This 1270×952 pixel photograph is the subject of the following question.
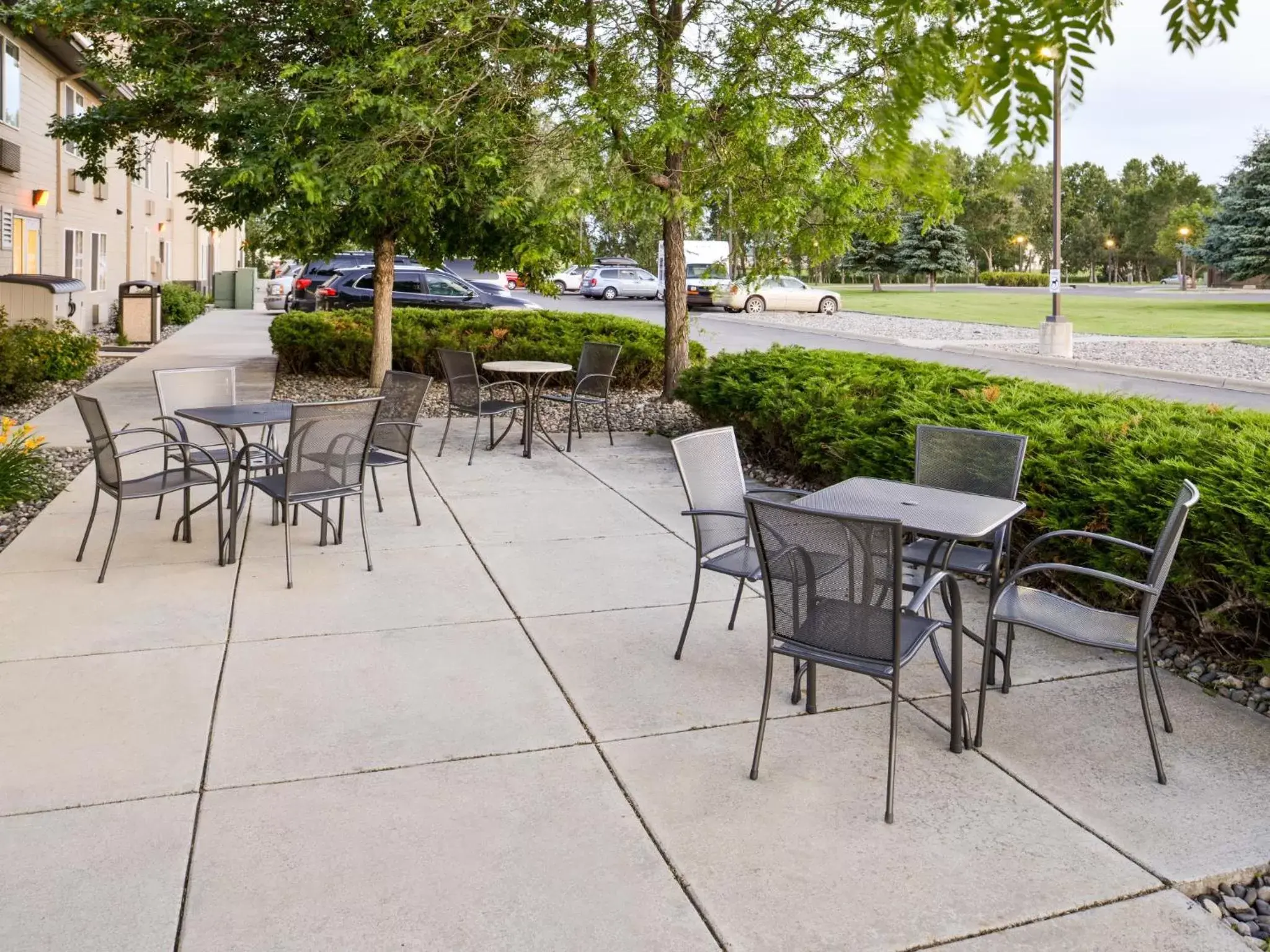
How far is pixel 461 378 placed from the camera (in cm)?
962

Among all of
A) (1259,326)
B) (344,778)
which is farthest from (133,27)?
(1259,326)

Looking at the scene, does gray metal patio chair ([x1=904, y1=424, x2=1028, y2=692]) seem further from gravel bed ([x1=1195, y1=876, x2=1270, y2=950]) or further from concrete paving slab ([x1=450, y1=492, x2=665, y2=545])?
concrete paving slab ([x1=450, y1=492, x2=665, y2=545])

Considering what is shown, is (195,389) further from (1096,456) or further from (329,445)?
(1096,456)

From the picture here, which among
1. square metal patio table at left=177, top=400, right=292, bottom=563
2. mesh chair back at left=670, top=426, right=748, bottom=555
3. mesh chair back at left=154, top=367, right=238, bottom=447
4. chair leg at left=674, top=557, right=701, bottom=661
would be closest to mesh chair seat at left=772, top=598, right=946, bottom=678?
chair leg at left=674, top=557, right=701, bottom=661

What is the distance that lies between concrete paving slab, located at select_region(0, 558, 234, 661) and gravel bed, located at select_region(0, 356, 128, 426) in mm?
6263

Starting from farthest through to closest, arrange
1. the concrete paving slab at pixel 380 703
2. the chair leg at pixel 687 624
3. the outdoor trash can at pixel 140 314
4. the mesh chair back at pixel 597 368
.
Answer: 1. the outdoor trash can at pixel 140 314
2. the mesh chair back at pixel 597 368
3. the chair leg at pixel 687 624
4. the concrete paving slab at pixel 380 703

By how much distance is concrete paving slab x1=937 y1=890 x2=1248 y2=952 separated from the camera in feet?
8.86

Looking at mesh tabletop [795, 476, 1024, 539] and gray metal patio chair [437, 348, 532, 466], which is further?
gray metal patio chair [437, 348, 532, 466]

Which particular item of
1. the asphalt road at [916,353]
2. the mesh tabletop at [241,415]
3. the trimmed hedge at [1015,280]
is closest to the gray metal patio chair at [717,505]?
the mesh tabletop at [241,415]

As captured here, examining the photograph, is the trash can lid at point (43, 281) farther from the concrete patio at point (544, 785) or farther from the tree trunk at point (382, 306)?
the concrete patio at point (544, 785)

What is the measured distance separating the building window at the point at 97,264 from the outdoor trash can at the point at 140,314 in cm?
369

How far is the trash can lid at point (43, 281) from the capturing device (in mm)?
15062

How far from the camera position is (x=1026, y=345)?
73.2ft

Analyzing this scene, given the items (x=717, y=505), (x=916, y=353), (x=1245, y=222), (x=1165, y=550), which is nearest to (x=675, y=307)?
(x=717, y=505)
